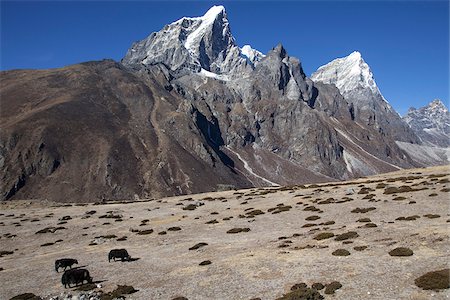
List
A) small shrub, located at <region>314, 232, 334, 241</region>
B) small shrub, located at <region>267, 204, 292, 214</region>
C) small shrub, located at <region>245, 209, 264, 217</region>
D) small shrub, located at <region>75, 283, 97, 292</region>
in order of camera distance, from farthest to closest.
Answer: small shrub, located at <region>245, 209, 264, 217</region>, small shrub, located at <region>267, 204, 292, 214</region>, small shrub, located at <region>314, 232, 334, 241</region>, small shrub, located at <region>75, 283, 97, 292</region>

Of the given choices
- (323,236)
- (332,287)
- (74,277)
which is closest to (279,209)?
(323,236)

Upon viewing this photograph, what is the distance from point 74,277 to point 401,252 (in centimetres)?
2661

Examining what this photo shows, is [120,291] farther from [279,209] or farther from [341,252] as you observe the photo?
[279,209]

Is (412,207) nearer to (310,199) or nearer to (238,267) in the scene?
(310,199)

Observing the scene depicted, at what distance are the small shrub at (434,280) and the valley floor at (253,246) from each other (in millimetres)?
521

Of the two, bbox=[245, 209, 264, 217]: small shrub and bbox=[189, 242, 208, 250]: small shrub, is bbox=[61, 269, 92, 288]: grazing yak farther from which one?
bbox=[245, 209, 264, 217]: small shrub

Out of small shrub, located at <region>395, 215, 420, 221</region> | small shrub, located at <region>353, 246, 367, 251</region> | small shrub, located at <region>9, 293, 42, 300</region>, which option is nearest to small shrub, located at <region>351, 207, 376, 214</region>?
small shrub, located at <region>395, 215, 420, 221</region>

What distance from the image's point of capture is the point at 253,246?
42812mm

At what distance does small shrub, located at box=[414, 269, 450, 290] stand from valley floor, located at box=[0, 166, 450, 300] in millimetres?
521

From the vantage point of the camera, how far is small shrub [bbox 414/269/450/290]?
953 inches

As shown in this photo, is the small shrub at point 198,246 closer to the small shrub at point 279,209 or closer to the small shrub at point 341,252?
the small shrub at point 341,252

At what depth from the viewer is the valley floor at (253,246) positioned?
29.2 metres

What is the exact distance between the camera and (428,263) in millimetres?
28562

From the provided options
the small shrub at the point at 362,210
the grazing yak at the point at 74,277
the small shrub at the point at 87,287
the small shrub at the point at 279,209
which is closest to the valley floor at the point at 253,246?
the small shrub at the point at 362,210
